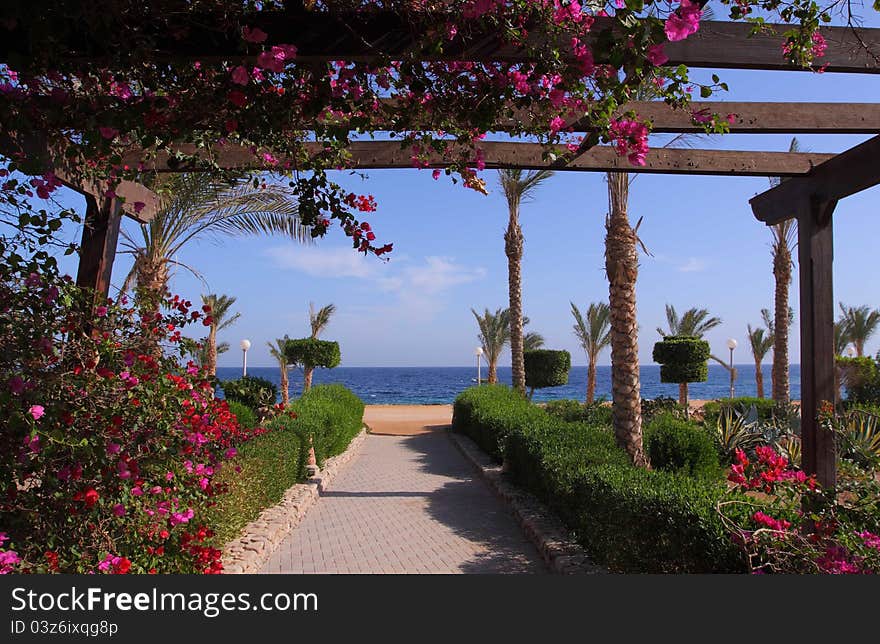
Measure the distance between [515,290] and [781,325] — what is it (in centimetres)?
619

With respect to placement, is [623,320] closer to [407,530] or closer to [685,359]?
[407,530]

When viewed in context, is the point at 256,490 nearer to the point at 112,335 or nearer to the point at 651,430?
the point at 112,335

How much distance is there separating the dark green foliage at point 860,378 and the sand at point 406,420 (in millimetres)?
10343

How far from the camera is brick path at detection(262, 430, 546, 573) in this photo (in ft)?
16.0

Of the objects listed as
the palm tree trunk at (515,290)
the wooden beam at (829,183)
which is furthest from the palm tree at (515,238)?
the wooden beam at (829,183)

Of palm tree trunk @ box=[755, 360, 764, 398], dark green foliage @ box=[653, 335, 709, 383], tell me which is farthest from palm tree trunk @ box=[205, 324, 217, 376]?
palm tree trunk @ box=[755, 360, 764, 398]

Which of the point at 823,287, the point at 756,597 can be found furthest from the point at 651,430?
the point at 756,597

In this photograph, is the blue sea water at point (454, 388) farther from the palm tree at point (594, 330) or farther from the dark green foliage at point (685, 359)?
the dark green foliage at point (685, 359)

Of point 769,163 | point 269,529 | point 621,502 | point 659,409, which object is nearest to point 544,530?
point 621,502

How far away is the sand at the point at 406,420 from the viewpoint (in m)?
15.7

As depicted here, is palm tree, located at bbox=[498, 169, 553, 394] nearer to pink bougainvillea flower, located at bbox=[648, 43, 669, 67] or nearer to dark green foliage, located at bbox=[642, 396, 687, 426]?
dark green foliage, located at bbox=[642, 396, 687, 426]

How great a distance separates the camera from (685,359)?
14375 mm

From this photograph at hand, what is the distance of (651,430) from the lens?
8.16 meters

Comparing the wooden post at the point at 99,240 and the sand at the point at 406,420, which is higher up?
the wooden post at the point at 99,240
